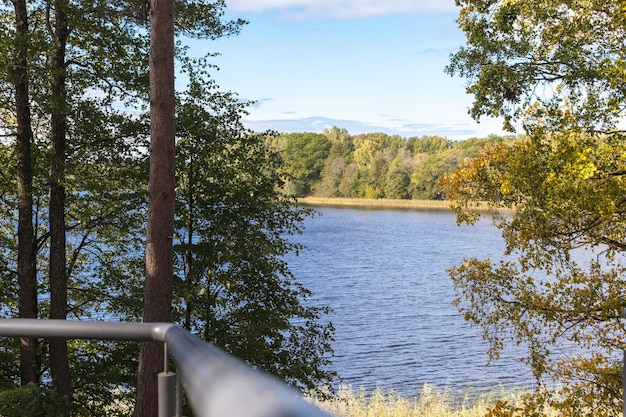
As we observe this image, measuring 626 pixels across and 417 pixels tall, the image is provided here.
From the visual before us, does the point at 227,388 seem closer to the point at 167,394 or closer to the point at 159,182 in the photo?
the point at 167,394

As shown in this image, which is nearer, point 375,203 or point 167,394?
point 167,394

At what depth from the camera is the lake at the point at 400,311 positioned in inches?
707

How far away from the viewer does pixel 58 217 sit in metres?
11.0

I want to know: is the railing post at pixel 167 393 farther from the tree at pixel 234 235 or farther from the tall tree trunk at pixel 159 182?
the tree at pixel 234 235

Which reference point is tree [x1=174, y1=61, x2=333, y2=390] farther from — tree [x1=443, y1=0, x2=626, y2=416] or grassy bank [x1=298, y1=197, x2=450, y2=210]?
grassy bank [x1=298, y1=197, x2=450, y2=210]

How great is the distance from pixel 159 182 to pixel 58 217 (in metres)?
4.36

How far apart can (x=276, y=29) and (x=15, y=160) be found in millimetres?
49366

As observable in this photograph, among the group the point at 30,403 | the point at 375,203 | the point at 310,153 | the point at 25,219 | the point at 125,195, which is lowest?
the point at 375,203

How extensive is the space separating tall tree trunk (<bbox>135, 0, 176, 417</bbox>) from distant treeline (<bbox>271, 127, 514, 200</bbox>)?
59394mm

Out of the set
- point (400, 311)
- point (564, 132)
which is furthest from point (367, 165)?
point (564, 132)

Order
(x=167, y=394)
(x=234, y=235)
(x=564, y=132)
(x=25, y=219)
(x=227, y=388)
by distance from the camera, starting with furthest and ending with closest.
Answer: (x=234, y=235), (x=25, y=219), (x=564, y=132), (x=167, y=394), (x=227, y=388)

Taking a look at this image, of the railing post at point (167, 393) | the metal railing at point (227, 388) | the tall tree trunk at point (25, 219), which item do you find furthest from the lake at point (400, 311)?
the metal railing at point (227, 388)

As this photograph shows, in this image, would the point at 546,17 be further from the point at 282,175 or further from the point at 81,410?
the point at 81,410

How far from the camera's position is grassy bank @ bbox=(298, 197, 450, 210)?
70881 mm
